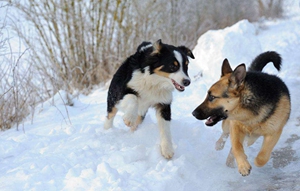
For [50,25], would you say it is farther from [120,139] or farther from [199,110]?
[199,110]

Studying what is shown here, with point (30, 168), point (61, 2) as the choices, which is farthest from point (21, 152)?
point (61, 2)

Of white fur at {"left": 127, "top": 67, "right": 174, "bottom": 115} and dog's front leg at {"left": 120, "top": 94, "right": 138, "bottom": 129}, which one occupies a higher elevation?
white fur at {"left": 127, "top": 67, "right": 174, "bottom": 115}

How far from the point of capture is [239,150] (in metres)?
4.59

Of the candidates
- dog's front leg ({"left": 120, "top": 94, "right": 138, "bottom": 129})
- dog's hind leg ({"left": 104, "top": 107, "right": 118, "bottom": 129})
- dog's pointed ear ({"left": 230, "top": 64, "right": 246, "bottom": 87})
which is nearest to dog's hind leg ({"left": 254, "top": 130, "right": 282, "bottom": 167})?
dog's pointed ear ({"left": 230, "top": 64, "right": 246, "bottom": 87})

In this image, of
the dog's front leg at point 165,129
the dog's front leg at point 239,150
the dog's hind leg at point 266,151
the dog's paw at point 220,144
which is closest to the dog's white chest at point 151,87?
the dog's front leg at point 165,129

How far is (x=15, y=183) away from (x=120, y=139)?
196cm

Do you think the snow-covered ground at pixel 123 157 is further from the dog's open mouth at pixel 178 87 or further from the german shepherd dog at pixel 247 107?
the dog's open mouth at pixel 178 87

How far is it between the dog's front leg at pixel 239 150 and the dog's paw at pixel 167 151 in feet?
2.70

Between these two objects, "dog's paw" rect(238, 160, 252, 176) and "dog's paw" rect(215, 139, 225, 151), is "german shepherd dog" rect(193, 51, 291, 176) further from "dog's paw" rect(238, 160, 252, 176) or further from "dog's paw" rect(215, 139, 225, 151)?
"dog's paw" rect(215, 139, 225, 151)

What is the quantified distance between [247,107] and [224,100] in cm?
28

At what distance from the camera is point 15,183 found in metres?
3.83

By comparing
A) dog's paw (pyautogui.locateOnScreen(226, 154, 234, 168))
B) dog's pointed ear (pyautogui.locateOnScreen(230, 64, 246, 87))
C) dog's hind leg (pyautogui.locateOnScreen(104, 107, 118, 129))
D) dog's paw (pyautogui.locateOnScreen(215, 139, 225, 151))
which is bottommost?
dog's hind leg (pyautogui.locateOnScreen(104, 107, 118, 129))

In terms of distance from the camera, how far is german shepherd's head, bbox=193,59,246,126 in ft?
14.7

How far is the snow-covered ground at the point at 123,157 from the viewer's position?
402 centimetres
